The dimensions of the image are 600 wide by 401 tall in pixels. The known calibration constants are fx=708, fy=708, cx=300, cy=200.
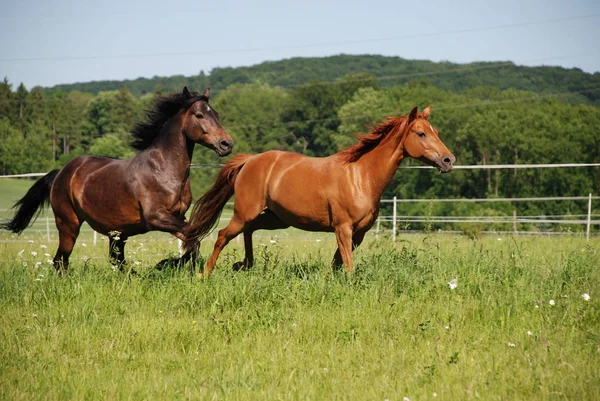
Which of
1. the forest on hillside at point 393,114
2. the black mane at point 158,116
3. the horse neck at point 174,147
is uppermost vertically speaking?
the black mane at point 158,116

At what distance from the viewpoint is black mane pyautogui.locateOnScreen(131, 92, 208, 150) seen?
8602 mm

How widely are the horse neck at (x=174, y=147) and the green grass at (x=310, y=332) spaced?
1270 millimetres

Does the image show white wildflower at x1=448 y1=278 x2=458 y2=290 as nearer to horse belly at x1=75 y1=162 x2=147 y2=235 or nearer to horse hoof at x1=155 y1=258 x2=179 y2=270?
horse hoof at x1=155 y1=258 x2=179 y2=270

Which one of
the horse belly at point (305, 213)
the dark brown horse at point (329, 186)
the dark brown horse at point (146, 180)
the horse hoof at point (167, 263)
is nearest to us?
the dark brown horse at point (329, 186)

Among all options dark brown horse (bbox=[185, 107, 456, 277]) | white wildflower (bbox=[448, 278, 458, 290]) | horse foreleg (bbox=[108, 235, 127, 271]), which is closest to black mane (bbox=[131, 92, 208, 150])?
dark brown horse (bbox=[185, 107, 456, 277])

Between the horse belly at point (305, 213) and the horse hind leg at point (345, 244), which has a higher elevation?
the horse belly at point (305, 213)

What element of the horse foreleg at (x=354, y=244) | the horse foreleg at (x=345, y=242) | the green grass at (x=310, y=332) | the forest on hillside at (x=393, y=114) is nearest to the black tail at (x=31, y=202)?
the green grass at (x=310, y=332)

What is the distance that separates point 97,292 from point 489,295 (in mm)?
3788

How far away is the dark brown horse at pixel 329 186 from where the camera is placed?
758 cm

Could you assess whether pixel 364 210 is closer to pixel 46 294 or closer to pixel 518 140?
pixel 46 294

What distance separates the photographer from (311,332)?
586 cm

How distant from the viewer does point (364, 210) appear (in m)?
7.54

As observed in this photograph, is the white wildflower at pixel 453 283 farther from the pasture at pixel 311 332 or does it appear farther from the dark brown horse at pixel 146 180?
the dark brown horse at pixel 146 180

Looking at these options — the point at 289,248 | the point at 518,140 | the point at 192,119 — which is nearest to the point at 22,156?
the point at 518,140
